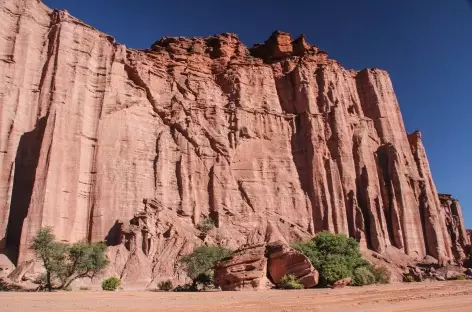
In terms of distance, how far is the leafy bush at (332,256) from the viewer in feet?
85.3

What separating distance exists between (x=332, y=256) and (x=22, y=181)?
84.8 ft

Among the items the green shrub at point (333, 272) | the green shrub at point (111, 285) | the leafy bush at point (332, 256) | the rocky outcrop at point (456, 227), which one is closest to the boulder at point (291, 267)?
the green shrub at point (333, 272)

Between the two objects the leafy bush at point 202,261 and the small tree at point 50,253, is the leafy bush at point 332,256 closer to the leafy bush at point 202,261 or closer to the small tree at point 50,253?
the leafy bush at point 202,261

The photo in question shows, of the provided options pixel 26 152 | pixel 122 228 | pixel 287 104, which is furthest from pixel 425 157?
pixel 26 152

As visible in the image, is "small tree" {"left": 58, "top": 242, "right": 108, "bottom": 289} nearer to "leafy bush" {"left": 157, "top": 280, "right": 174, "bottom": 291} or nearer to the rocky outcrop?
"leafy bush" {"left": 157, "top": 280, "right": 174, "bottom": 291}

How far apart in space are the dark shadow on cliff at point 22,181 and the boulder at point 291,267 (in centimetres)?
2034

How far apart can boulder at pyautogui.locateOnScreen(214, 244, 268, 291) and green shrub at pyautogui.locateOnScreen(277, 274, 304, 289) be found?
0.88 metres

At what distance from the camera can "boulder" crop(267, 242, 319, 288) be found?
76.7 ft

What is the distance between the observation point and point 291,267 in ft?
77.4

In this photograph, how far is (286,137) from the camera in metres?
52.0

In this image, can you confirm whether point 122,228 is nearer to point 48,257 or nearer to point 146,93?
point 48,257

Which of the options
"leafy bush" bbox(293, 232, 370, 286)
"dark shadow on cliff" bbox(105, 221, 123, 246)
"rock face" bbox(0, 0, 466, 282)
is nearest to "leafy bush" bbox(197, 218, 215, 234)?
"rock face" bbox(0, 0, 466, 282)

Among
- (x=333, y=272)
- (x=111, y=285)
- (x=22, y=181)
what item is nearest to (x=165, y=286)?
(x=111, y=285)

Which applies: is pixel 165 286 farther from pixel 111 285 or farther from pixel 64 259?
pixel 64 259
